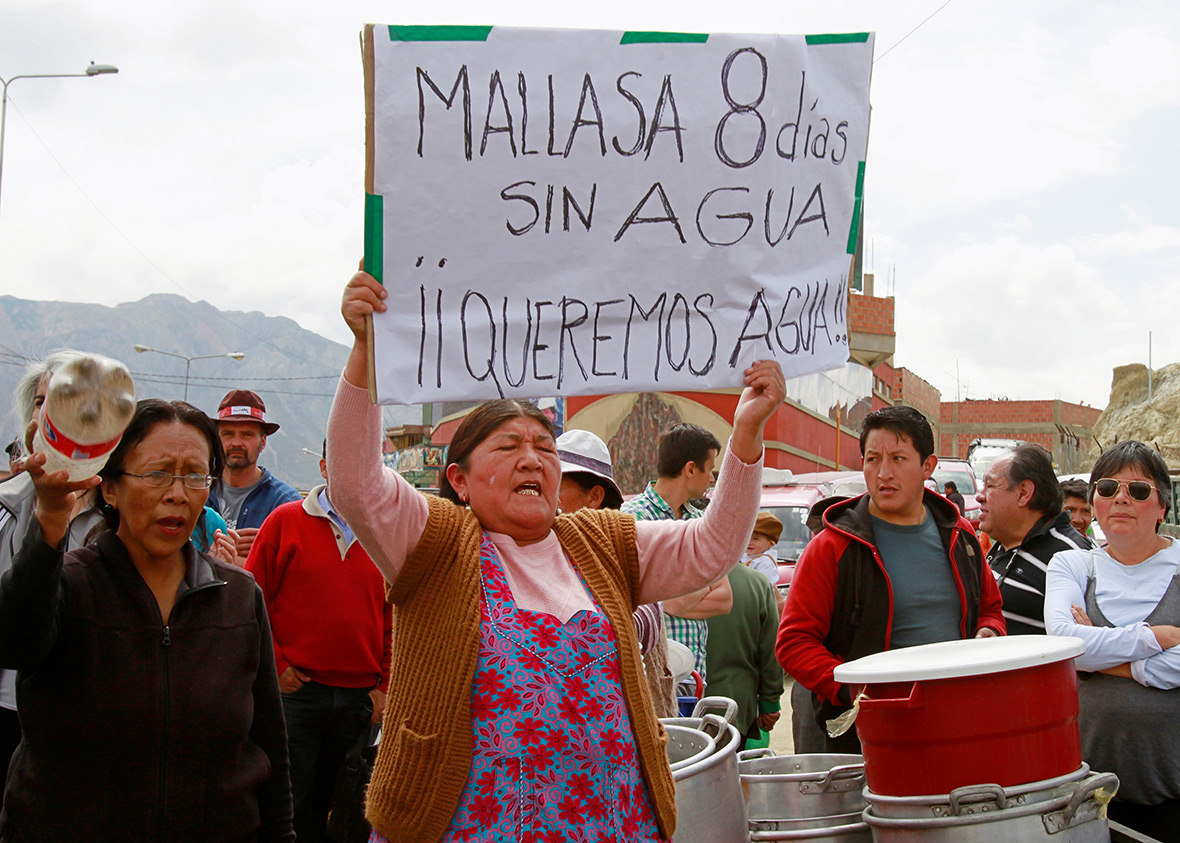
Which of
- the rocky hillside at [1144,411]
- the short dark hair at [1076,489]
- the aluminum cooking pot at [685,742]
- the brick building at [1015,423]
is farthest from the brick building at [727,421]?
the brick building at [1015,423]

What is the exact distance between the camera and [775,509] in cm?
1314

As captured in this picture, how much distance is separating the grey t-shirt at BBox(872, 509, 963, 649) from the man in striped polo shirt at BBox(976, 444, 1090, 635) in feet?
2.96

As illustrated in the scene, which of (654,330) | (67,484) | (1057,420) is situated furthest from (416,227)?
(1057,420)

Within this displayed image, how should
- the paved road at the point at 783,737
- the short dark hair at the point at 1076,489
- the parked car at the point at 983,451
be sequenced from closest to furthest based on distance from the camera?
the short dark hair at the point at 1076,489 < the paved road at the point at 783,737 < the parked car at the point at 983,451

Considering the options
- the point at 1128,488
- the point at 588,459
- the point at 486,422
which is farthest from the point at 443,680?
the point at 1128,488

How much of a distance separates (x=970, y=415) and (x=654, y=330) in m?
61.6

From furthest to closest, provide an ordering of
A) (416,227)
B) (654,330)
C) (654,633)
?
(654,633) → (654,330) → (416,227)

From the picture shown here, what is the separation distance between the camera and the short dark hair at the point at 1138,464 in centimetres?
382

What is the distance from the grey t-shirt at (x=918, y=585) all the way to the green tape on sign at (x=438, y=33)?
2.23 m

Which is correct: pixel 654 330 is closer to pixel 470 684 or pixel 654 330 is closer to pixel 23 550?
pixel 470 684

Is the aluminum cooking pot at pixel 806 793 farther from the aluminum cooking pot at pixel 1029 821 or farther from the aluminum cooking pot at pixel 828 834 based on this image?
the aluminum cooking pot at pixel 1029 821

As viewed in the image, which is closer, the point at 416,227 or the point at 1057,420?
the point at 416,227

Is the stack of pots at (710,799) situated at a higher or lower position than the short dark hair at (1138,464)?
lower

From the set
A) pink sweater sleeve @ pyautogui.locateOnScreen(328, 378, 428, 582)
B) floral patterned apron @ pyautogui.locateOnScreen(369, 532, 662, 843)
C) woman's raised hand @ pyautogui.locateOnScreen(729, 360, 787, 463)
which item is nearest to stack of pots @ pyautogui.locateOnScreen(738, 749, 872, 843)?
floral patterned apron @ pyautogui.locateOnScreen(369, 532, 662, 843)
